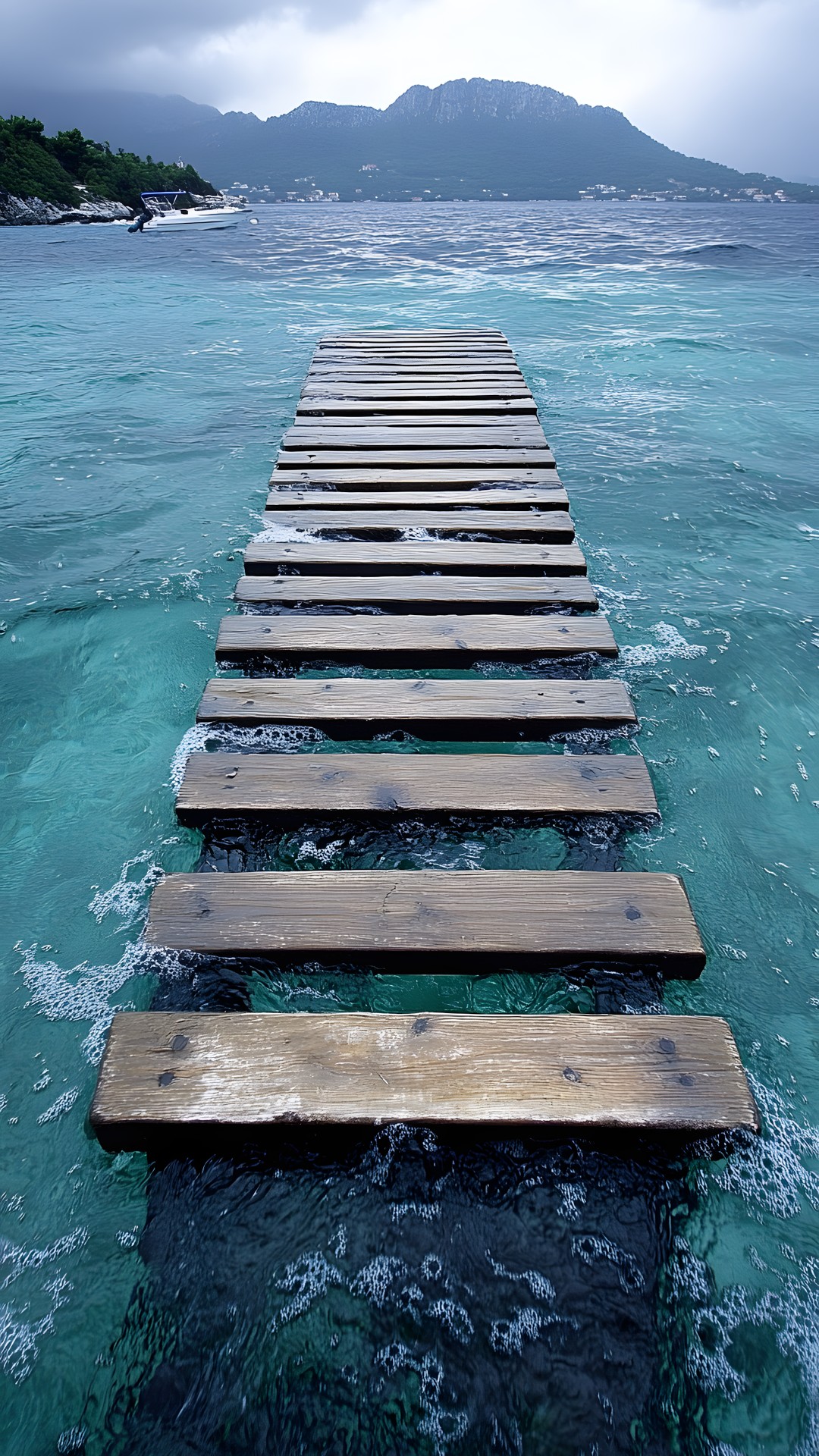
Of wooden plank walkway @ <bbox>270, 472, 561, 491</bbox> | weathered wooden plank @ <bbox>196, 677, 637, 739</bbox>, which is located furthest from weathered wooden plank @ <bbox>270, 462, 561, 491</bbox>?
weathered wooden plank @ <bbox>196, 677, 637, 739</bbox>

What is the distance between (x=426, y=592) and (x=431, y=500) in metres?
1.22

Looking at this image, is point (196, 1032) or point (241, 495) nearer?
point (196, 1032)

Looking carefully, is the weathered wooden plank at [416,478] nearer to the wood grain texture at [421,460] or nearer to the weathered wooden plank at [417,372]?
the wood grain texture at [421,460]

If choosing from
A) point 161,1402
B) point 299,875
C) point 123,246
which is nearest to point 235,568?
point 299,875

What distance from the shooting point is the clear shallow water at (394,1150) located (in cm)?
157

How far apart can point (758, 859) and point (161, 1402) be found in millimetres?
2475

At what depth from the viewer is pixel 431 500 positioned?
15.1ft

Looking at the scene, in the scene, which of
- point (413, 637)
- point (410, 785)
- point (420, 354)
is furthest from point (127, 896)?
point (420, 354)

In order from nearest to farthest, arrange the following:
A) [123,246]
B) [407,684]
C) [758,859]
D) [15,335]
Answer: [758,859]
[407,684]
[15,335]
[123,246]

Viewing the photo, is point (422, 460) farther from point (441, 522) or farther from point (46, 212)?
point (46, 212)

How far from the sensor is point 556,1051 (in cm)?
182

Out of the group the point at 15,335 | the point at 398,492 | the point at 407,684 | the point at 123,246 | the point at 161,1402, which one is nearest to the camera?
the point at 161,1402

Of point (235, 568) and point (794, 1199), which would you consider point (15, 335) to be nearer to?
point (235, 568)

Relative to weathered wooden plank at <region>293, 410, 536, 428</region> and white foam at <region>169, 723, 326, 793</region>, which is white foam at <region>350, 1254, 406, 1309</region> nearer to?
white foam at <region>169, 723, 326, 793</region>
